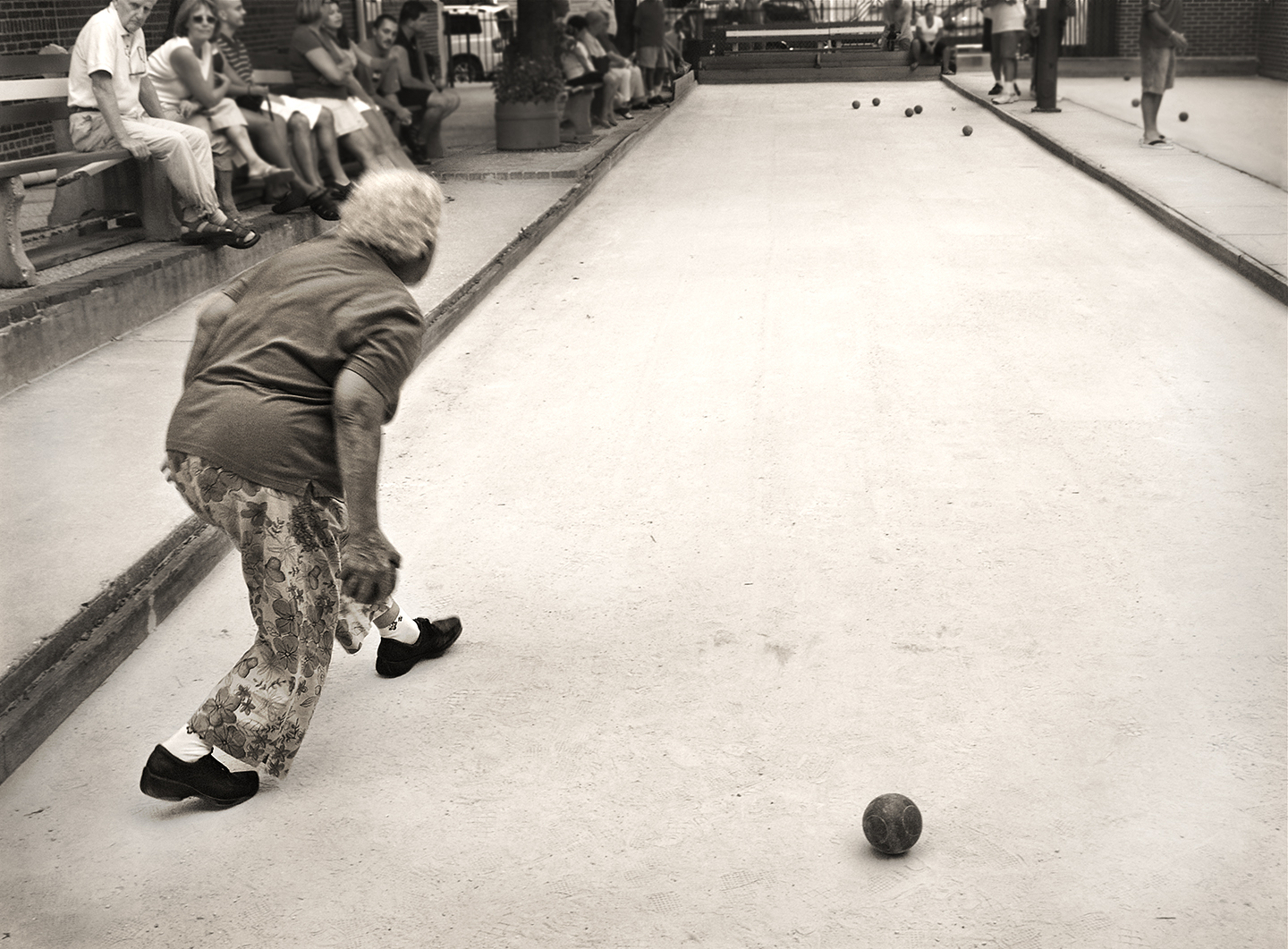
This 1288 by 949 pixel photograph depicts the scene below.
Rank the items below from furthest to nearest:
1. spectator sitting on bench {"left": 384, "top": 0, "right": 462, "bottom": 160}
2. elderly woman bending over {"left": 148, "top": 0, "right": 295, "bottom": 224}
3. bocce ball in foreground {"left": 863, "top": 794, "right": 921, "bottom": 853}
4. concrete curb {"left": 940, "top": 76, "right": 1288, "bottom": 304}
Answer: spectator sitting on bench {"left": 384, "top": 0, "right": 462, "bottom": 160}
elderly woman bending over {"left": 148, "top": 0, "right": 295, "bottom": 224}
concrete curb {"left": 940, "top": 76, "right": 1288, "bottom": 304}
bocce ball in foreground {"left": 863, "top": 794, "right": 921, "bottom": 853}

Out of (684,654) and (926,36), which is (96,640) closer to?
(684,654)

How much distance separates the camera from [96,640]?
484 centimetres

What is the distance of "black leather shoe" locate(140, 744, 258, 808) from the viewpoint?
397 centimetres

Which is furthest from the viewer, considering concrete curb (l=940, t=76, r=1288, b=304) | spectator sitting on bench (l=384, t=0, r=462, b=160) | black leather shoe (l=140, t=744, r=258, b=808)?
spectator sitting on bench (l=384, t=0, r=462, b=160)

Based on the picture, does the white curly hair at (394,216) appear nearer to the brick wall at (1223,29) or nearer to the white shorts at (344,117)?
the white shorts at (344,117)

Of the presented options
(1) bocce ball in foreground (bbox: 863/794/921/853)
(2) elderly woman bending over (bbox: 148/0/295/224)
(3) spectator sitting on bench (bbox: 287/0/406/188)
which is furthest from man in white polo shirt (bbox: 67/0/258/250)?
(1) bocce ball in foreground (bbox: 863/794/921/853)

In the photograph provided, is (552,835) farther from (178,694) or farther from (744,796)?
(178,694)

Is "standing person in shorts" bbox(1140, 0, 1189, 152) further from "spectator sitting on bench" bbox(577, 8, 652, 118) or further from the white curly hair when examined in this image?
the white curly hair

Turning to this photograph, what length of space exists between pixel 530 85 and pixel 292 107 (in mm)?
5826

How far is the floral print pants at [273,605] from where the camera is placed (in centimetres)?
388

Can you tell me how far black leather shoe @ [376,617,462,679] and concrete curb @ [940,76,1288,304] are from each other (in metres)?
7.20

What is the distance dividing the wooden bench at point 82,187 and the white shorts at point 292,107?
2340 mm

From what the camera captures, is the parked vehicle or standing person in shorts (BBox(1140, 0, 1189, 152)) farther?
the parked vehicle

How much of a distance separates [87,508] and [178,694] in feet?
4.84
